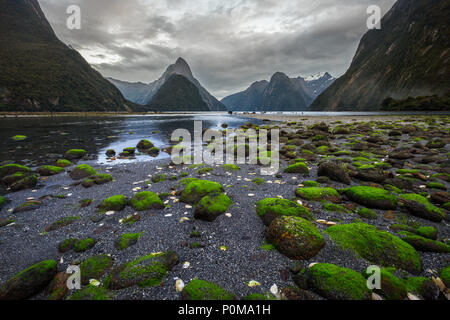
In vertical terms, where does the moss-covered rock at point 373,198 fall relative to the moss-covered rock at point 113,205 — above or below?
above

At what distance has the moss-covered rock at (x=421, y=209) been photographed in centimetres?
504

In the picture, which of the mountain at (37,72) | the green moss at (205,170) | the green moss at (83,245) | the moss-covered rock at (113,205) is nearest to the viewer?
the green moss at (83,245)

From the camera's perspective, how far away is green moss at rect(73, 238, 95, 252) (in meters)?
4.29

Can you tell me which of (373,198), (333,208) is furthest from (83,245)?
(373,198)

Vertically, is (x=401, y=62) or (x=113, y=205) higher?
(x=401, y=62)

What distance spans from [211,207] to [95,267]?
9.90 feet

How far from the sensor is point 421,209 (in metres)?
5.21

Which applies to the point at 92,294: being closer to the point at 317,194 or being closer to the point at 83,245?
the point at 83,245

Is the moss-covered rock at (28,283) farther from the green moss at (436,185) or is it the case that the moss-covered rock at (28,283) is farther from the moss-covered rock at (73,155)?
the moss-covered rock at (73,155)

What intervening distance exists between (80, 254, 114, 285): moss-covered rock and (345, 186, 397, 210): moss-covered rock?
7.41m

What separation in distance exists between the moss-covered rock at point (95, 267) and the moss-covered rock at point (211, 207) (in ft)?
7.73

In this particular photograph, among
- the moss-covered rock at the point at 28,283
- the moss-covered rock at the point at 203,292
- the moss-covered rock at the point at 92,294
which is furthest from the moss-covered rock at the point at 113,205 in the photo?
the moss-covered rock at the point at 203,292
